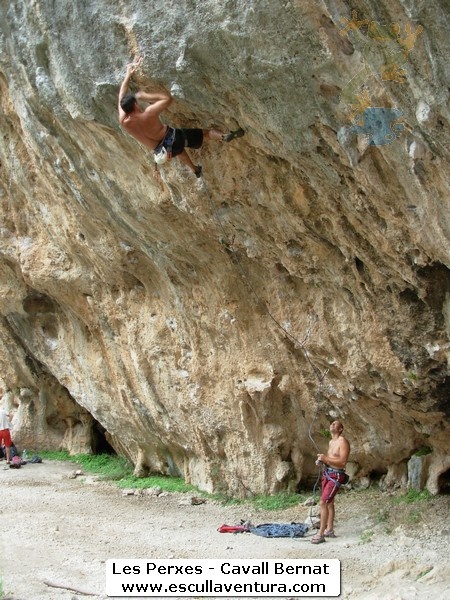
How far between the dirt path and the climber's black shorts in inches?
141

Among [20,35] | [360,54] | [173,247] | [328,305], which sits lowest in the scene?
[328,305]

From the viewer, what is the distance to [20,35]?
657 centimetres

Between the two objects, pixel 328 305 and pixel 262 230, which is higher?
pixel 262 230

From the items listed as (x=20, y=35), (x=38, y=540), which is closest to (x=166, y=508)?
(x=38, y=540)

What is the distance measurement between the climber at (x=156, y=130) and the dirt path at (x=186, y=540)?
3585 millimetres

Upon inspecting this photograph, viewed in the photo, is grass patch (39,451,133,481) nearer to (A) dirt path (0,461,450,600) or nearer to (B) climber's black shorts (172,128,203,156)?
(A) dirt path (0,461,450,600)

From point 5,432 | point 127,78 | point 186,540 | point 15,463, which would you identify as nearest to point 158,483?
point 186,540

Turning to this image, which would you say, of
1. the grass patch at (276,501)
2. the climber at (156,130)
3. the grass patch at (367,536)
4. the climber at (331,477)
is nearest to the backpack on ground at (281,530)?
the climber at (331,477)

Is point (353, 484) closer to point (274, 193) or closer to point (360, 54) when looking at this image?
point (274, 193)

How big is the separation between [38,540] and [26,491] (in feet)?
8.85

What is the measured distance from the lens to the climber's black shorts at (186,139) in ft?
18.5
